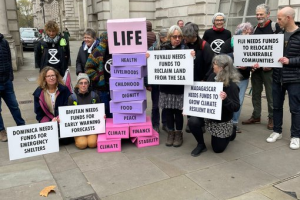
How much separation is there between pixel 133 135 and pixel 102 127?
1.64 ft

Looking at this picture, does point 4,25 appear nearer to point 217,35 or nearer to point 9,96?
point 9,96

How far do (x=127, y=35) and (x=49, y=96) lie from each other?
5.41 ft

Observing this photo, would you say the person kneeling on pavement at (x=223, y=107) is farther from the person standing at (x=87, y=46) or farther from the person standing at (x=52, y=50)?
the person standing at (x=52, y=50)

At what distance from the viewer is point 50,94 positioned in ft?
15.9

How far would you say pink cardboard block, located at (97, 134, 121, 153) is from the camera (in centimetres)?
447

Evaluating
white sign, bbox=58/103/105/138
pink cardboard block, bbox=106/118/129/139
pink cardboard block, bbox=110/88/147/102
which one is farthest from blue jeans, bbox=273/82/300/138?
white sign, bbox=58/103/105/138

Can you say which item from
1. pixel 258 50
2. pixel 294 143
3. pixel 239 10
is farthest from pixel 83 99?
pixel 239 10

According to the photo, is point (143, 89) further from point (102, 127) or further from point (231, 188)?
point (231, 188)

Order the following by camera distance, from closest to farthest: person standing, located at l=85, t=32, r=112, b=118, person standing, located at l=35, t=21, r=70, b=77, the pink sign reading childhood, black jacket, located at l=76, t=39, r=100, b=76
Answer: the pink sign reading childhood
person standing, located at l=85, t=32, r=112, b=118
black jacket, located at l=76, t=39, r=100, b=76
person standing, located at l=35, t=21, r=70, b=77

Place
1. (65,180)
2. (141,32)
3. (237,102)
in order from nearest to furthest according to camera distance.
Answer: (65,180)
(237,102)
(141,32)

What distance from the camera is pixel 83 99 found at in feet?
15.5

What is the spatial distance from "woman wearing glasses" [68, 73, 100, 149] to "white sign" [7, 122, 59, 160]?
1.70 ft

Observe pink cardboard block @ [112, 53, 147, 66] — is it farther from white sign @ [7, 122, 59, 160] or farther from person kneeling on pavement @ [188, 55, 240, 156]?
white sign @ [7, 122, 59, 160]

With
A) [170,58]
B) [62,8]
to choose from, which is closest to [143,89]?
[170,58]
